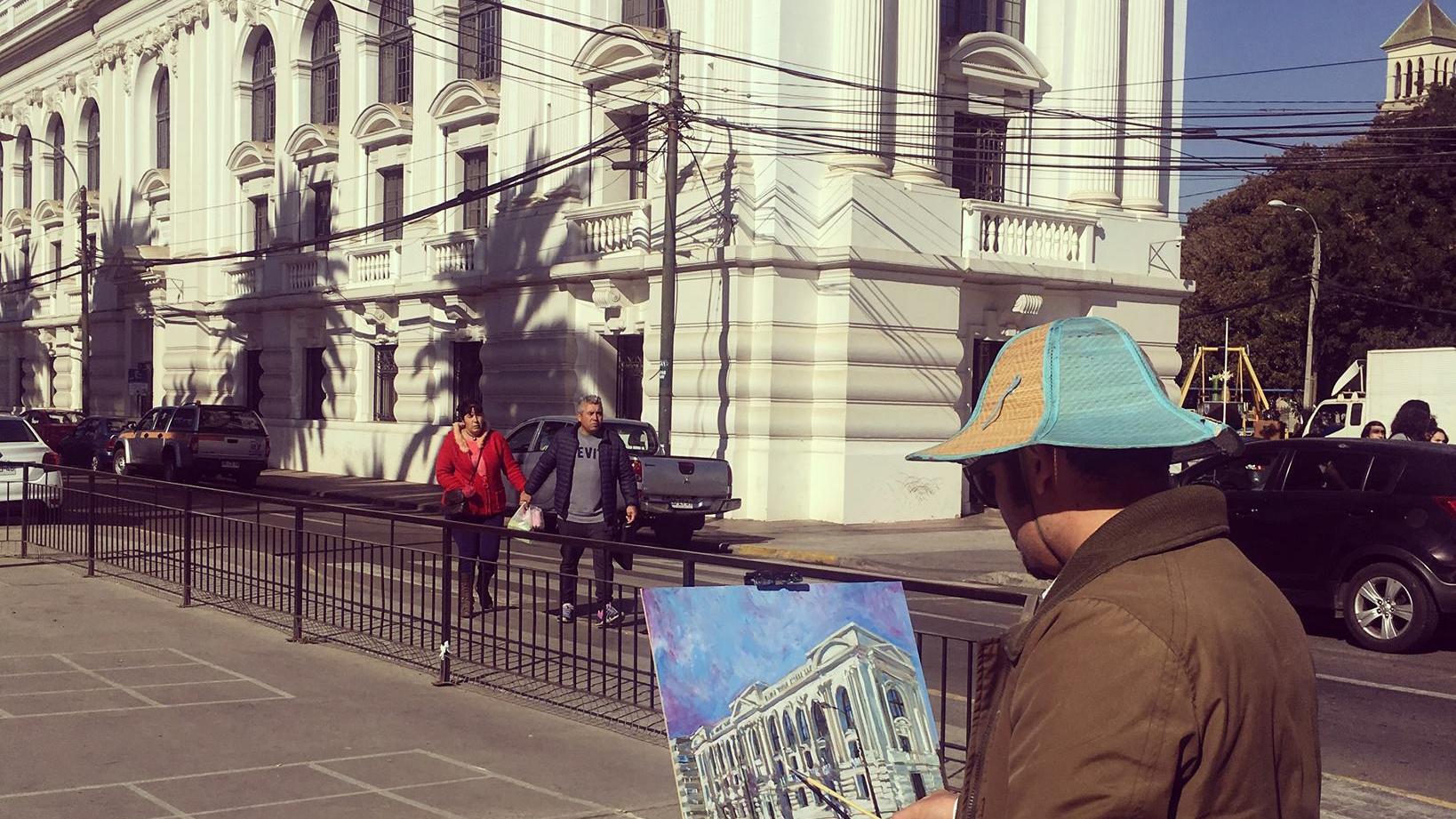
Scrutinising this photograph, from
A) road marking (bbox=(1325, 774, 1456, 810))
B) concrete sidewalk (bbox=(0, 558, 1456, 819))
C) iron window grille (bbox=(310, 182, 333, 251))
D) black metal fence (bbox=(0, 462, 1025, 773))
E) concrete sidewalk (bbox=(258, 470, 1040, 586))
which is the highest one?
iron window grille (bbox=(310, 182, 333, 251))

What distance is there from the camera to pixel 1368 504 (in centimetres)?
1232

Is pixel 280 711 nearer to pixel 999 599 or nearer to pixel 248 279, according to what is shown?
pixel 999 599

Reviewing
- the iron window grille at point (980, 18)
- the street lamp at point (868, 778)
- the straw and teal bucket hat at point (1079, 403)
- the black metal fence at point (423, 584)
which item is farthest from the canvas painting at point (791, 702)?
the iron window grille at point (980, 18)

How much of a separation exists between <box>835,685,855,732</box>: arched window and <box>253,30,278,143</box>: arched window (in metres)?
39.2

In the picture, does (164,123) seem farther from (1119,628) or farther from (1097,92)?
(1119,628)

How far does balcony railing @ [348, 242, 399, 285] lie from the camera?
34062 millimetres

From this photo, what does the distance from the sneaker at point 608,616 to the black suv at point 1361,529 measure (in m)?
6.13

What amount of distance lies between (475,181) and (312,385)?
29.8 feet

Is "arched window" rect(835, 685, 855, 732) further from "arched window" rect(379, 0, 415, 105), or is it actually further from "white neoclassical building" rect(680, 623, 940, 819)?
"arched window" rect(379, 0, 415, 105)

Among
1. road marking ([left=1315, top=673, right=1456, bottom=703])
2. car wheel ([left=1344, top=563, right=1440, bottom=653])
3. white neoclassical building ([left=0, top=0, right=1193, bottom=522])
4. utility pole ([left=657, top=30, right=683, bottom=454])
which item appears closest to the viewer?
road marking ([left=1315, top=673, right=1456, bottom=703])

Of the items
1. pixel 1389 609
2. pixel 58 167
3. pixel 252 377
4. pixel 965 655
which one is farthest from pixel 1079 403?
pixel 58 167

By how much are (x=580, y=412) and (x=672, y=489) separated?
25.7ft

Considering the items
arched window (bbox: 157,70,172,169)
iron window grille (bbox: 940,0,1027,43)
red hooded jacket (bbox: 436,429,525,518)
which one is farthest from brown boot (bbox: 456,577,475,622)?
arched window (bbox: 157,70,172,169)

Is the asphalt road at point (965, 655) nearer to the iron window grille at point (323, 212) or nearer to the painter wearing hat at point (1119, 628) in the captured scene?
the painter wearing hat at point (1119, 628)
